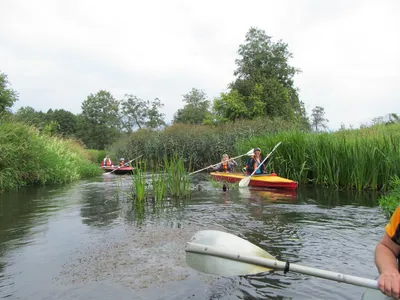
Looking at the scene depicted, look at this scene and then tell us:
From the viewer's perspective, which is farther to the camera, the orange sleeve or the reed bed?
the reed bed

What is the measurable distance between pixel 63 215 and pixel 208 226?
3.42 m

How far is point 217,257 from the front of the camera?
2.93 metres

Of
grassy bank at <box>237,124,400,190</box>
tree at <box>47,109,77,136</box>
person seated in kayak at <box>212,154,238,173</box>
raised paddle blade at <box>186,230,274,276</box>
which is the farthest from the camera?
tree at <box>47,109,77,136</box>

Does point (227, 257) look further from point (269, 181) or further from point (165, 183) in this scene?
point (269, 181)

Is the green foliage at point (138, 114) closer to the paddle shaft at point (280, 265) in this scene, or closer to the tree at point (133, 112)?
the tree at point (133, 112)

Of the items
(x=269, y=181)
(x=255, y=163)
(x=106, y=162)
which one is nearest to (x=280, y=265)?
(x=269, y=181)

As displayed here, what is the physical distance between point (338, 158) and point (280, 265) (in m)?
8.93

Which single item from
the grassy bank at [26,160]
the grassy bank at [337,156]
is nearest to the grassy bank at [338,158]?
the grassy bank at [337,156]

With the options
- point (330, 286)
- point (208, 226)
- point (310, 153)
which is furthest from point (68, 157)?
point (330, 286)

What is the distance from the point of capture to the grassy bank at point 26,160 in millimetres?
11562

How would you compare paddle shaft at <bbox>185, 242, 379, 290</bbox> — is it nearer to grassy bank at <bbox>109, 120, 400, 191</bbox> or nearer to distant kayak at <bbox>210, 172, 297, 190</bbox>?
grassy bank at <bbox>109, 120, 400, 191</bbox>

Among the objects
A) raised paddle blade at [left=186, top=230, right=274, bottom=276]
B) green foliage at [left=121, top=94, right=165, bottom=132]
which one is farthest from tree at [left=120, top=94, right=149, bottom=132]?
raised paddle blade at [left=186, top=230, right=274, bottom=276]

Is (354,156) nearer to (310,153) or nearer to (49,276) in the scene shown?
(310,153)

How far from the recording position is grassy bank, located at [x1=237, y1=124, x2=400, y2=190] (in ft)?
31.3
